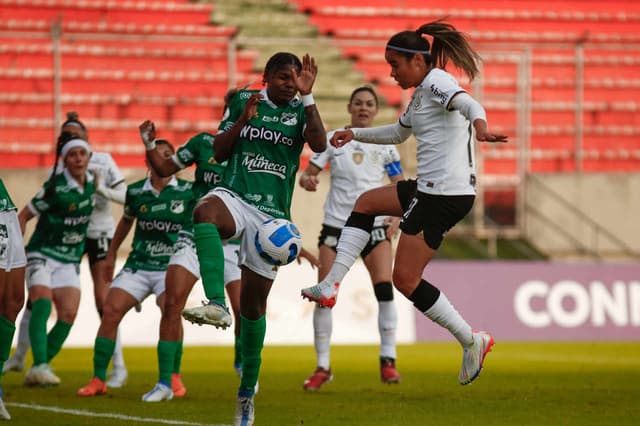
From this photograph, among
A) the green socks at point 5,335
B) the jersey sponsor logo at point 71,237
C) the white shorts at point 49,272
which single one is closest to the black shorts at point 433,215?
the green socks at point 5,335

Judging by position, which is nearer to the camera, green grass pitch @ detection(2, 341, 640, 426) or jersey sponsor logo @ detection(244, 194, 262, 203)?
Answer: jersey sponsor logo @ detection(244, 194, 262, 203)

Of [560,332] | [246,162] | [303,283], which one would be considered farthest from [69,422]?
[560,332]

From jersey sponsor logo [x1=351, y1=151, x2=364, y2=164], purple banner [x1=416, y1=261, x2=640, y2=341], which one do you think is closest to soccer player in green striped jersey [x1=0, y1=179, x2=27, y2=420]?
jersey sponsor logo [x1=351, y1=151, x2=364, y2=164]

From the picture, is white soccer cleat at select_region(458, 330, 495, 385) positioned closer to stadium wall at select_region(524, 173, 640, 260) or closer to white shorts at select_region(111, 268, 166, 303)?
white shorts at select_region(111, 268, 166, 303)

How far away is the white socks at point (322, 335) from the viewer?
10930 mm

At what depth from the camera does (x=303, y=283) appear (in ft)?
56.9

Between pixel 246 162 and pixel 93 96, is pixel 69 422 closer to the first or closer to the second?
pixel 246 162

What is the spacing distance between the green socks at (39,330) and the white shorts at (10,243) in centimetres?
290

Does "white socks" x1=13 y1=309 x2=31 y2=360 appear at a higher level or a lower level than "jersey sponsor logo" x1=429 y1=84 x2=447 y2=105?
lower

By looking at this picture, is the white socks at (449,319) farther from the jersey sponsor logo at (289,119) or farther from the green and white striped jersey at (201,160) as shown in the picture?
the green and white striped jersey at (201,160)

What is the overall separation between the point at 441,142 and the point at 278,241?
4.62ft

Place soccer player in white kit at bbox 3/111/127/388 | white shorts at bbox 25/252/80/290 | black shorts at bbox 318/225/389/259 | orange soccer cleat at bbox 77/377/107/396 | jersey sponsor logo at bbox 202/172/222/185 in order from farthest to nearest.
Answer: soccer player in white kit at bbox 3/111/127/388
black shorts at bbox 318/225/389/259
white shorts at bbox 25/252/80/290
orange soccer cleat at bbox 77/377/107/396
jersey sponsor logo at bbox 202/172/222/185

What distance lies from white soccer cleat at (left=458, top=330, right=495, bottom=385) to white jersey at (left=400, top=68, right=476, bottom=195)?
37.8 inches

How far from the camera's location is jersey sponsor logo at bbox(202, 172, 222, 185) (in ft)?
32.2
